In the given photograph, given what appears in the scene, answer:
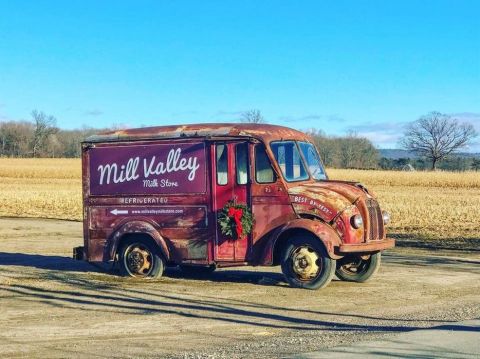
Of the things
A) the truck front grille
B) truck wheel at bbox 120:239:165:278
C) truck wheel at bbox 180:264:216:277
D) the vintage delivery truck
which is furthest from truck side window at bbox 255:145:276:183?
truck wheel at bbox 180:264:216:277

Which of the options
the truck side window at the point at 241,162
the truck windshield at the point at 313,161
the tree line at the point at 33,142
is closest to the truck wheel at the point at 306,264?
the truck side window at the point at 241,162

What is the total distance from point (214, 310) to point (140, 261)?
11.2 ft

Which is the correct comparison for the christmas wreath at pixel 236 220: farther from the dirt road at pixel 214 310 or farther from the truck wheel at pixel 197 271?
the truck wheel at pixel 197 271

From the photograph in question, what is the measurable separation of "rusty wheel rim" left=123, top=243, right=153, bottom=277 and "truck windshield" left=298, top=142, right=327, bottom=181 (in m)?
3.21

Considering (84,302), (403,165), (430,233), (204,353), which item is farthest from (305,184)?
(403,165)

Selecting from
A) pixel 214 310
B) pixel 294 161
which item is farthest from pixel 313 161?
pixel 214 310

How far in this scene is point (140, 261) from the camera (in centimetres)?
1366

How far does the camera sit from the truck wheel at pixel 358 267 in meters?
13.2

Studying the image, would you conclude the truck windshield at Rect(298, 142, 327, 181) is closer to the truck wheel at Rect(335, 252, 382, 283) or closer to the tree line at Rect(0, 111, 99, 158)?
the truck wheel at Rect(335, 252, 382, 283)

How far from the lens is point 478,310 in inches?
413

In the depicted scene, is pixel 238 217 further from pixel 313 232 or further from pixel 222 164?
pixel 313 232

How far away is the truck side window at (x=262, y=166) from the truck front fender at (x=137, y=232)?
2060 millimetres

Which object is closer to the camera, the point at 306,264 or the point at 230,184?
the point at 306,264

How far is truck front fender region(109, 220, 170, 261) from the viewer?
13.3 meters
